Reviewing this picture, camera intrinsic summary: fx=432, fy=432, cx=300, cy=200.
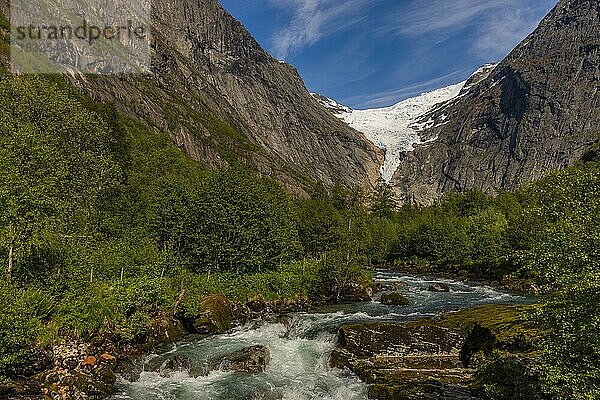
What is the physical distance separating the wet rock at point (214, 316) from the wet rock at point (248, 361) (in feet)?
20.0

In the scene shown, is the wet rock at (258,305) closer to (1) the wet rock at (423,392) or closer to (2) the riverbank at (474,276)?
(1) the wet rock at (423,392)

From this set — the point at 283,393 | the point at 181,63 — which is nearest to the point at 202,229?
the point at 283,393

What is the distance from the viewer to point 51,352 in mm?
21078

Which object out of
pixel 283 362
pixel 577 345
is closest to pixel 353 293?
pixel 283 362

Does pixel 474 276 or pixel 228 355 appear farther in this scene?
pixel 474 276

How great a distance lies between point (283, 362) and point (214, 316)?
28.0 feet

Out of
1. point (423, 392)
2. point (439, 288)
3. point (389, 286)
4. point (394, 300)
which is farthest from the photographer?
point (389, 286)

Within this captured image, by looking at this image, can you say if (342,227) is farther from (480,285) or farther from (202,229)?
(202,229)

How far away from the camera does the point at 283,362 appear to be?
25547 mm

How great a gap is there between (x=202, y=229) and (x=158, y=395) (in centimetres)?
2626

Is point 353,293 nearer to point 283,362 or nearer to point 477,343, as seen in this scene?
point 283,362

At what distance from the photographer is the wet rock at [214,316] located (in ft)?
102

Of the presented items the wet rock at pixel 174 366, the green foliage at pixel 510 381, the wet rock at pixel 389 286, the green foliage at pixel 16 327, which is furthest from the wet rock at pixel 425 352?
the wet rock at pixel 389 286

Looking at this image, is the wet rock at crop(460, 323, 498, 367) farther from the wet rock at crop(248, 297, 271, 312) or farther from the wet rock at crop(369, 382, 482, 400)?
the wet rock at crop(248, 297, 271, 312)
